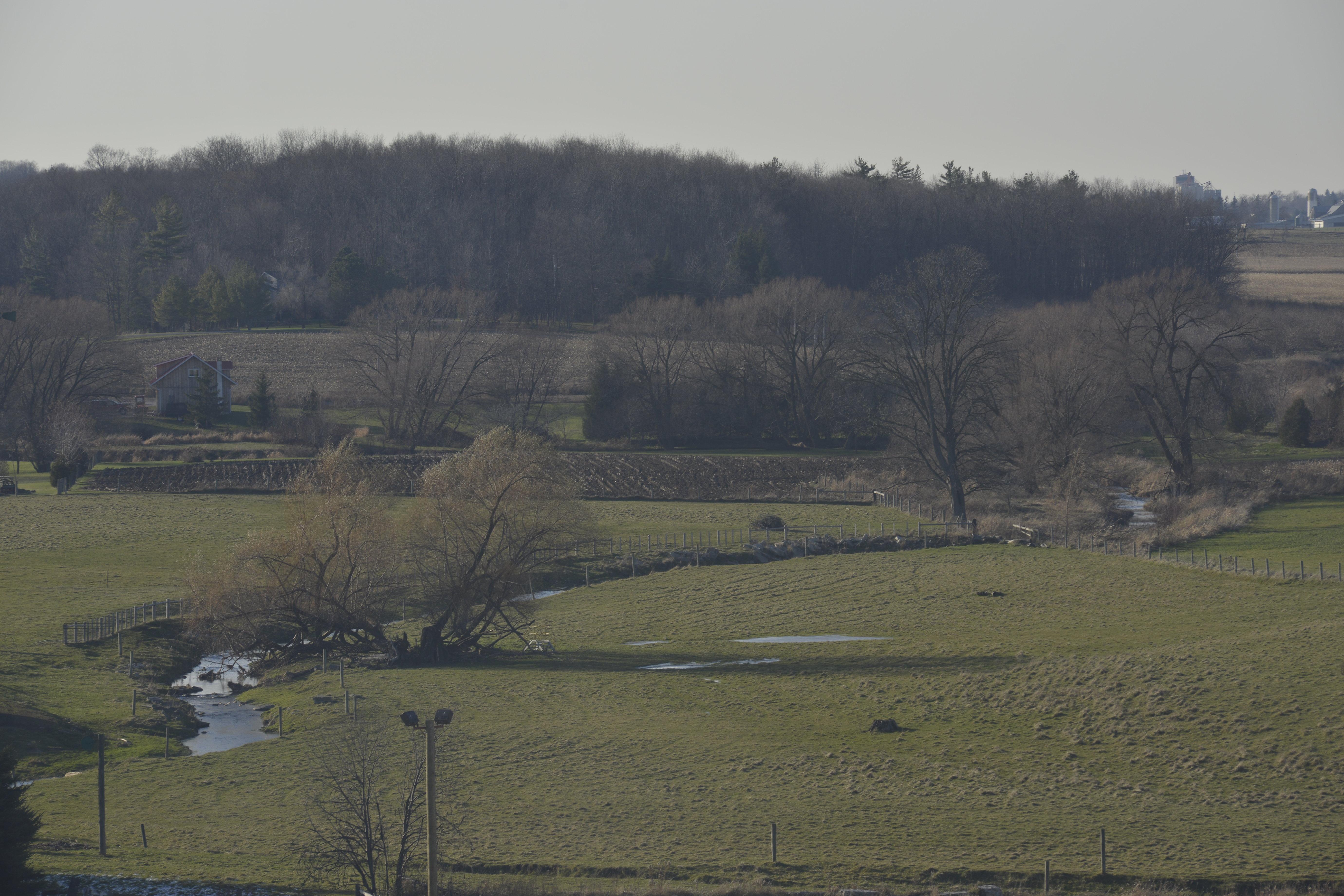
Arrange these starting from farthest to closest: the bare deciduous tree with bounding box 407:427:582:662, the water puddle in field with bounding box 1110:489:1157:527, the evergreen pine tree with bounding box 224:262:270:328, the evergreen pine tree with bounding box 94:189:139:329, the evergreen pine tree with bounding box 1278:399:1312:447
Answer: the evergreen pine tree with bounding box 94:189:139:329, the evergreen pine tree with bounding box 224:262:270:328, the evergreen pine tree with bounding box 1278:399:1312:447, the water puddle in field with bounding box 1110:489:1157:527, the bare deciduous tree with bounding box 407:427:582:662

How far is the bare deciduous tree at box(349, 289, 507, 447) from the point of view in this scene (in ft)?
279

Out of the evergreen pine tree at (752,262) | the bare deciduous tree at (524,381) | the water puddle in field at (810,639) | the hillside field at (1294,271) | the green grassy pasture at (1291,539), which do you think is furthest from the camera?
the hillside field at (1294,271)

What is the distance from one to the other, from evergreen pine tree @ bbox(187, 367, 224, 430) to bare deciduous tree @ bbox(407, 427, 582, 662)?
56.7 m

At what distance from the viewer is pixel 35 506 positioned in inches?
2350

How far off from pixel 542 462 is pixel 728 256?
8962 centimetres

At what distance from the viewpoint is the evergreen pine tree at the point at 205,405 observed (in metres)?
87.2

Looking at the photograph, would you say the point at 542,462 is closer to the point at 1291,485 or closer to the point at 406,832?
the point at 406,832

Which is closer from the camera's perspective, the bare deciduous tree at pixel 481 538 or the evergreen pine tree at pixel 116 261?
the bare deciduous tree at pixel 481 538

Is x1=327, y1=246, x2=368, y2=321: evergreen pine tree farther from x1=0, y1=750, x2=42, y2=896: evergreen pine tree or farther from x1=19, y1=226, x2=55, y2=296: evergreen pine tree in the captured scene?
x1=0, y1=750, x2=42, y2=896: evergreen pine tree

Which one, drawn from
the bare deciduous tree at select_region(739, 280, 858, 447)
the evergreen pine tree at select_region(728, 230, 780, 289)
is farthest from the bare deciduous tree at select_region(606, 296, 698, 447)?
the evergreen pine tree at select_region(728, 230, 780, 289)

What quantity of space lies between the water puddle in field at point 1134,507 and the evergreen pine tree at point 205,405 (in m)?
64.3

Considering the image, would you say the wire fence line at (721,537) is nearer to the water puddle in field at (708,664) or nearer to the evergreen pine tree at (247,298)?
the water puddle in field at (708,664)

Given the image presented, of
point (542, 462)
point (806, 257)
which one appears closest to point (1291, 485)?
point (542, 462)

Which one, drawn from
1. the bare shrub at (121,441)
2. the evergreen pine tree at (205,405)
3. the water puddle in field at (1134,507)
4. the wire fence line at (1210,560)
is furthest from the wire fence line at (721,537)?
the evergreen pine tree at (205,405)
